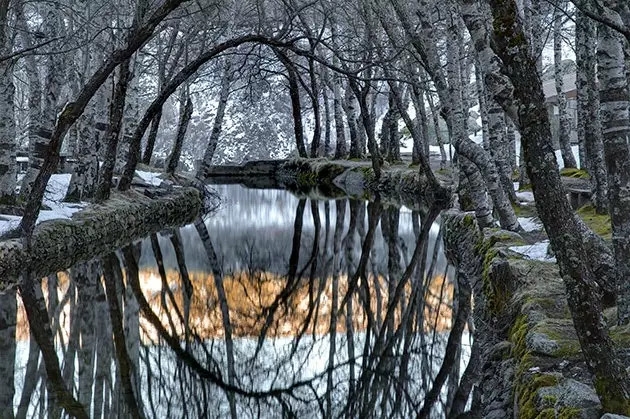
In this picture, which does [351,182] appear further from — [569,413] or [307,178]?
[569,413]

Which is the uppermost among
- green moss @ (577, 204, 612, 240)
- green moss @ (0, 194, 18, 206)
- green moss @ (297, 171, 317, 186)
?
green moss @ (0, 194, 18, 206)

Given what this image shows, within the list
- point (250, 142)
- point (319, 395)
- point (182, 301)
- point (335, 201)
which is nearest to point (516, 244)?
point (319, 395)

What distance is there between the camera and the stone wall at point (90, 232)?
11.0 m

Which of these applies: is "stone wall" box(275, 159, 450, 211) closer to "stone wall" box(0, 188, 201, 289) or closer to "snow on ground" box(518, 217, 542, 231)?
"stone wall" box(0, 188, 201, 289)

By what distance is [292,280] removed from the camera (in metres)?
13.2

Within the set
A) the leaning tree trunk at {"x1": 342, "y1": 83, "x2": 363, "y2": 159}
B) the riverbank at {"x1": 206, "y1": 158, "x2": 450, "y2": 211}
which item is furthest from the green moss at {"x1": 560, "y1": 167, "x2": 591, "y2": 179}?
the leaning tree trunk at {"x1": 342, "y1": 83, "x2": 363, "y2": 159}

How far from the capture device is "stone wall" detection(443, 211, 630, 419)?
4.51 meters

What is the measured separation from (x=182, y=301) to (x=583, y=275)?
26.4 feet

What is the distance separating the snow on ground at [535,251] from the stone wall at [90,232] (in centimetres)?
657

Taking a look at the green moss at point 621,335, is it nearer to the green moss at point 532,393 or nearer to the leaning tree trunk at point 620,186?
the leaning tree trunk at point 620,186

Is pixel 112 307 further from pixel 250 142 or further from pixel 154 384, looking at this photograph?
pixel 250 142

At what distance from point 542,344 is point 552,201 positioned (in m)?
1.67

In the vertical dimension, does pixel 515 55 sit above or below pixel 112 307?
above

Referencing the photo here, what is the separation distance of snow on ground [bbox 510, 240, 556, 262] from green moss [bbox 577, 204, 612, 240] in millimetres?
860
